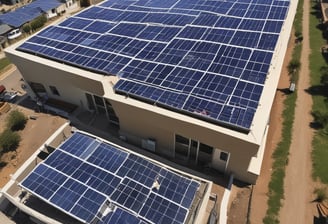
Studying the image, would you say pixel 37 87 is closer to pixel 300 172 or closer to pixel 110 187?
pixel 110 187

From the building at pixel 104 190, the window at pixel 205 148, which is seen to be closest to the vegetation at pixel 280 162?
the building at pixel 104 190

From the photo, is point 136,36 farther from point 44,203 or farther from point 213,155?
point 44,203

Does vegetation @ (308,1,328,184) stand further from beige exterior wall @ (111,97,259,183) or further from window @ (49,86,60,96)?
window @ (49,86,60,96)

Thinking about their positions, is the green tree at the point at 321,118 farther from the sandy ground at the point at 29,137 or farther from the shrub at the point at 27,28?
the shrub at the point at 27,28

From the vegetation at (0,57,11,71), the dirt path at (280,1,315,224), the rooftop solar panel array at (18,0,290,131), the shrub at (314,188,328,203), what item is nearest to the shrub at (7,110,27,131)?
the rooftop solar panel array at (18,0,290,131)

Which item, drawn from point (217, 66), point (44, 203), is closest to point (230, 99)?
point (217, 66)
